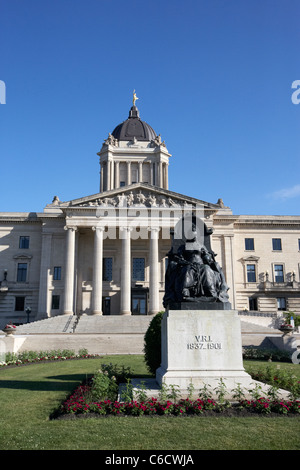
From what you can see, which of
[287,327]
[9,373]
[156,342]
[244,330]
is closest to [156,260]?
[244,330]

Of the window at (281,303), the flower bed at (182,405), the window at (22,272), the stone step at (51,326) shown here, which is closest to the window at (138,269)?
the stone step at (51,326)

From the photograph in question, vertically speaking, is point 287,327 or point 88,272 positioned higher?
point 88,272

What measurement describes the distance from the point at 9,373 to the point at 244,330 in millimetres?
22675

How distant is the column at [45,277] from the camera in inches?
1865

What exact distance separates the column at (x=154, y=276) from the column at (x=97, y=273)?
5886mm

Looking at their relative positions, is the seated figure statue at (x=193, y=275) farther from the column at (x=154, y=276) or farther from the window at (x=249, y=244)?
the window at (x=249, y=244)

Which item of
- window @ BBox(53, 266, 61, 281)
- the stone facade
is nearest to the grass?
the stone facade

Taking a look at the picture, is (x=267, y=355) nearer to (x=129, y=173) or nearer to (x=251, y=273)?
(x=251, y=273)

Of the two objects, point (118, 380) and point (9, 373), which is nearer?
point (118, 380)

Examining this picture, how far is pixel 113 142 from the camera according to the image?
69.2m

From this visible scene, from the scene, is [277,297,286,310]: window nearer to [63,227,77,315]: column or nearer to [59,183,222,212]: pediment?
[59,183,222,212]: pediment

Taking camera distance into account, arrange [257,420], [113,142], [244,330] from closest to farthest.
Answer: [257,420], [244,330], [113,142]

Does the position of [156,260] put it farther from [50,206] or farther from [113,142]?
[113,142]

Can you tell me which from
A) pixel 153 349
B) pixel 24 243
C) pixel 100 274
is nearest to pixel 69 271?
pixel 100 274
